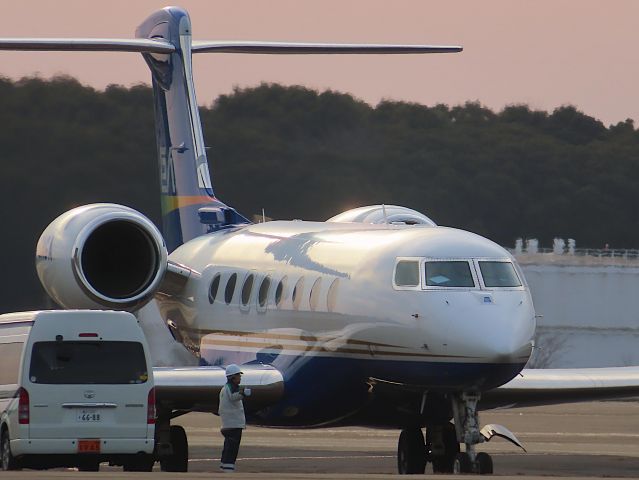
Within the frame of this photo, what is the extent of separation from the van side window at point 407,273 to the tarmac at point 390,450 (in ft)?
6.88

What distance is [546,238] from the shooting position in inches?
2100

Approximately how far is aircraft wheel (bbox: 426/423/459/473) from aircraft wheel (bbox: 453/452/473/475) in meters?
2.11

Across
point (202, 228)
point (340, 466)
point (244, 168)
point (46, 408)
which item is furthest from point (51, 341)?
point (244, 168)

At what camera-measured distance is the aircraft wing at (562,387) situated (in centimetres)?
2161

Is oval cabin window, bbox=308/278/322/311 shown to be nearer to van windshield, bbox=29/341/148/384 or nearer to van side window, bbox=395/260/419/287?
van side window, bbox=395/260/419/287

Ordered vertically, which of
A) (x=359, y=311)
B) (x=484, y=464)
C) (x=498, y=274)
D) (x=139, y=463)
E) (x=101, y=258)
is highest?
(x=101, y=258)

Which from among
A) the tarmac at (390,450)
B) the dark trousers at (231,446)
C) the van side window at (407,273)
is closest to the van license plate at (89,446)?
the tarmac at (390,450)

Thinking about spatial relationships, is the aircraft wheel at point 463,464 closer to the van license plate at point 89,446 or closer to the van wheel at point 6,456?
the van license plate at point 89,446

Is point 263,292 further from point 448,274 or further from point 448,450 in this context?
point 448,274

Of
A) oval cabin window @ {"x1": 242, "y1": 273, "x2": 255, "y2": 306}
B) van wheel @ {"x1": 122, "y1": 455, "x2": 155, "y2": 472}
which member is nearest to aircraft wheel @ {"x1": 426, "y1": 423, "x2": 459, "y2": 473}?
oval cabin window @ {"x1": 242, "y1": 273, "x2": 255, "y2": 306}

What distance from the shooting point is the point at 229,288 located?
23672mm

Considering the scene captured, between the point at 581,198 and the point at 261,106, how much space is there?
13.8 metres

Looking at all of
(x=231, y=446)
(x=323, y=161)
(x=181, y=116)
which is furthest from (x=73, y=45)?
(x=323, y=161)

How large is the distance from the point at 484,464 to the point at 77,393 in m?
4.42
